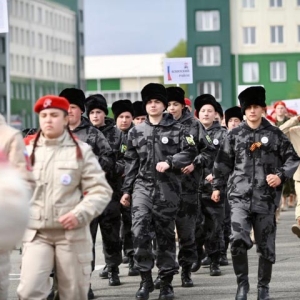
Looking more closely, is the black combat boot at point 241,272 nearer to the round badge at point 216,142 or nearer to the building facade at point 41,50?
the round badge at point 216,142

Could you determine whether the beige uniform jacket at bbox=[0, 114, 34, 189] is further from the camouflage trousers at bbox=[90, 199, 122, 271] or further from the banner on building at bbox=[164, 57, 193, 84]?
the banner on building at bbox=[164, 57, 193, 84]

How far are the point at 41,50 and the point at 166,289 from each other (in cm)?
12618

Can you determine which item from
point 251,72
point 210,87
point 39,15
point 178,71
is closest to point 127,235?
point 178,71

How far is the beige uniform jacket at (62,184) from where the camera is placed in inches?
372

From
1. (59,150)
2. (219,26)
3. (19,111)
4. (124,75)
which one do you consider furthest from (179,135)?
(124,75)

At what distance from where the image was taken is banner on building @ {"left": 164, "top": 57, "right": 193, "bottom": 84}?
79.1 ft

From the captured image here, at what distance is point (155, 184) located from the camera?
12906 millimetres

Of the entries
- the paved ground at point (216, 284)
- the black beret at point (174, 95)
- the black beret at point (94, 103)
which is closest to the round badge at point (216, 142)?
the paved ground at point (216, 284)

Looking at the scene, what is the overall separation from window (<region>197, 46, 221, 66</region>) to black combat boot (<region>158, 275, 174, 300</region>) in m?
96.2

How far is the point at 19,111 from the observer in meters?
127

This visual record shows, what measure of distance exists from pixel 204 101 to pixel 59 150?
7407 mm

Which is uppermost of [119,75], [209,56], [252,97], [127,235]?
[119,75]

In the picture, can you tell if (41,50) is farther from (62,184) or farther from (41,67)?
(62,184)

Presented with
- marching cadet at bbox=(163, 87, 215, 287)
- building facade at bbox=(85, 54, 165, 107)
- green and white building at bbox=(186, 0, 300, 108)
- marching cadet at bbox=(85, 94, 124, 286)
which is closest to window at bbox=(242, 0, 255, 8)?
green and white building at bbox=(186, 0, 300, 108)
